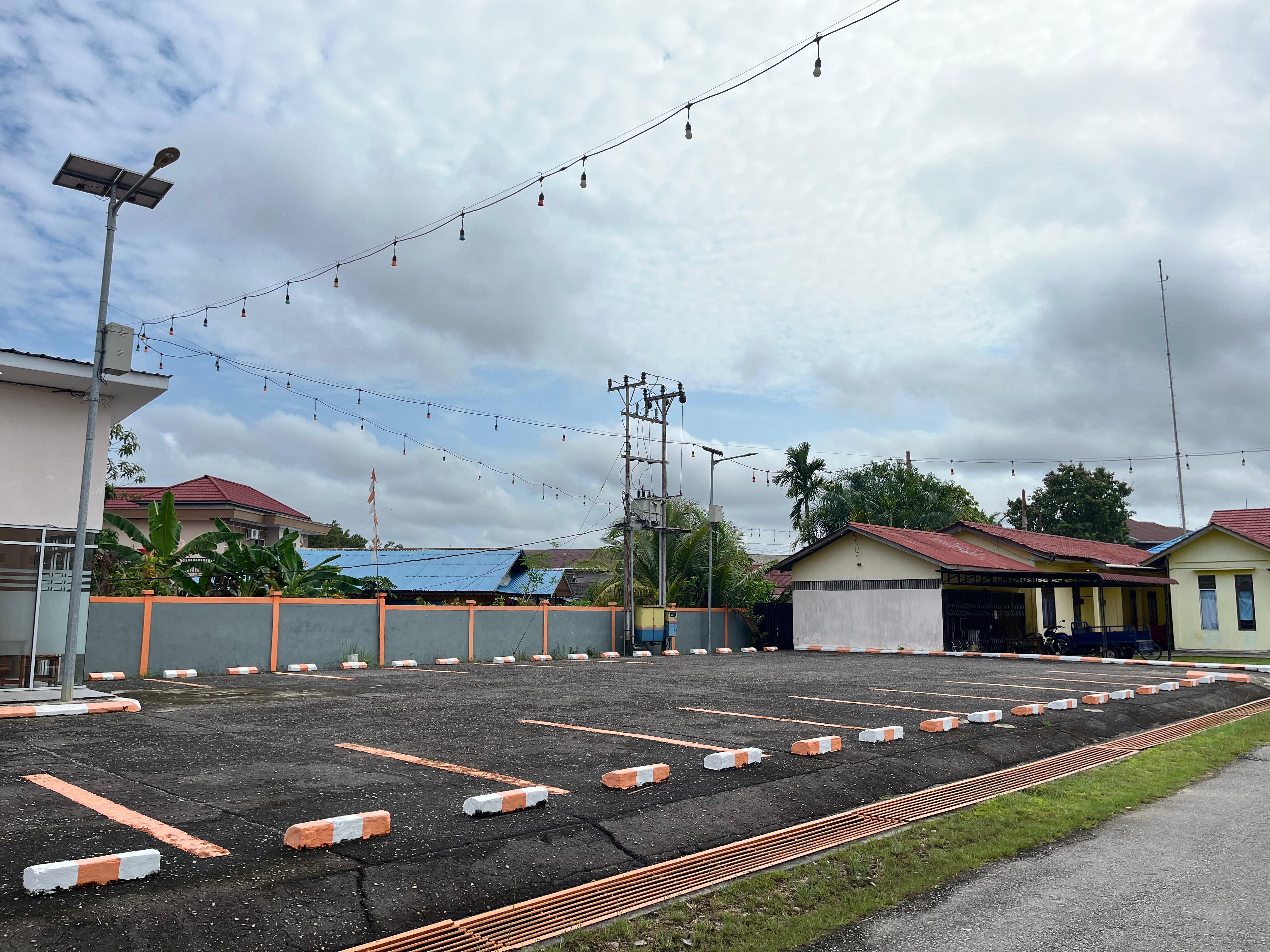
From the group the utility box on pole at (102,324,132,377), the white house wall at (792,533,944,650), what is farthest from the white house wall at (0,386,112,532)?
the white house wall at (792,533,944,650)

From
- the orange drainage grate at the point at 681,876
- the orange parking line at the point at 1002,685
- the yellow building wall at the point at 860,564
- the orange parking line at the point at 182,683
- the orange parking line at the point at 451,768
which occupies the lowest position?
the orange drainage grate at the point at 681,876

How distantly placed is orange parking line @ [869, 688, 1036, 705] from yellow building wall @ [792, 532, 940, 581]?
1403cm

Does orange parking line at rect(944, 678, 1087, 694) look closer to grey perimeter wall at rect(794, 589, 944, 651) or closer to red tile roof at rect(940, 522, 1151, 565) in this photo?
grey perimeter wall at rect(794, 589, 944, 651)

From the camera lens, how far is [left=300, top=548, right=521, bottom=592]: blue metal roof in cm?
3494

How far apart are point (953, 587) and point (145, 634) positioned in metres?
23.0

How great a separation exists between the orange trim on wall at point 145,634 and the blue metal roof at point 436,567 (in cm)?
1595

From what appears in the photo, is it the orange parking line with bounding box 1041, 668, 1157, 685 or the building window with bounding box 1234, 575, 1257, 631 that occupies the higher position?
the building window with bounding box 1234, 575, 1257, 631

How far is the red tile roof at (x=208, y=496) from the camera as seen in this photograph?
34.5m

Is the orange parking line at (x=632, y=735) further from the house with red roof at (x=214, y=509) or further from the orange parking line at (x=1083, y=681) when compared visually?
the house with red roof at (x=214, y=509)

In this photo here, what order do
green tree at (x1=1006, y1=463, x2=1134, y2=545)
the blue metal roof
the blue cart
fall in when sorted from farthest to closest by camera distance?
green tree at (x1=1006, y1=463, x2=1134, y2=545), the blue metal roof, the blue cart

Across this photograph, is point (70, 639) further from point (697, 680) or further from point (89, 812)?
point (697, 680)

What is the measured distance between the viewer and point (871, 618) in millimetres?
31125

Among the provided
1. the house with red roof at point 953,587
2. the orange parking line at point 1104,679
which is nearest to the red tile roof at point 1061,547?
the house with red roof at point 953,587

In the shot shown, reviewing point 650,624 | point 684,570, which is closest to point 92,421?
point 650,624
